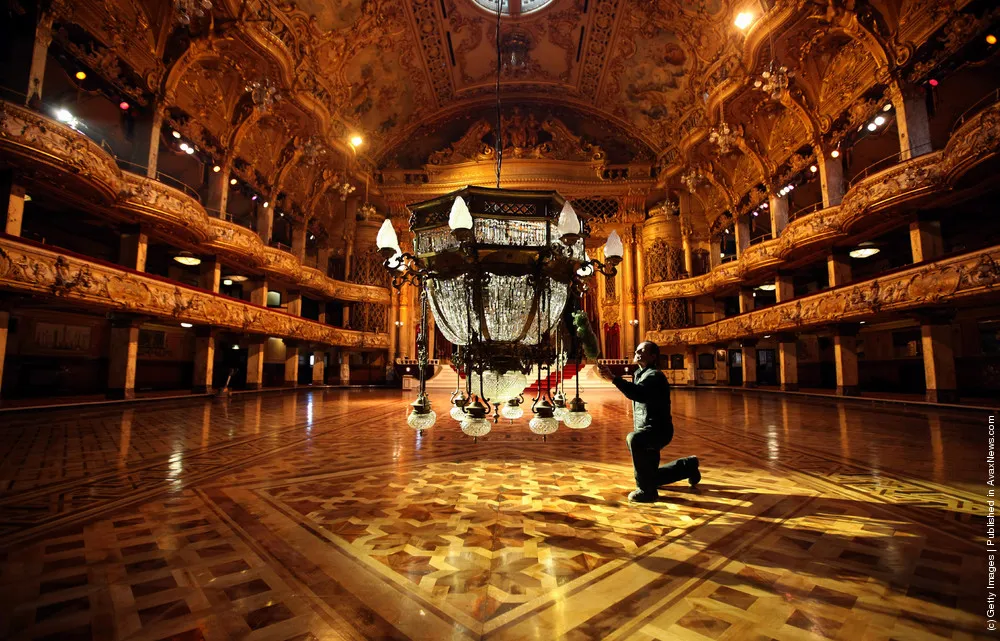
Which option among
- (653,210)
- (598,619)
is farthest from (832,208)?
(598,619)

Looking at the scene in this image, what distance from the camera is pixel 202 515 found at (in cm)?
231

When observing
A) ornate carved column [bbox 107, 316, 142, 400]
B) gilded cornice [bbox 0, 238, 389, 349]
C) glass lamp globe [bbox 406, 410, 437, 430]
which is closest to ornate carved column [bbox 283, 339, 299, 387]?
gilded cornice [bbox 0, 238, 389, 349]

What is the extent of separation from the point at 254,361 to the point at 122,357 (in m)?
4.78

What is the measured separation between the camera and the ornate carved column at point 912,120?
32.1 ft

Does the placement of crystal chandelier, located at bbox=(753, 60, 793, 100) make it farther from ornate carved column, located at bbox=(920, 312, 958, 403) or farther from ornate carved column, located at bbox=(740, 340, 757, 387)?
ornate carved column, located at bbox=(740, 340, 757, 387)

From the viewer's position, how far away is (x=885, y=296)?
972 cm

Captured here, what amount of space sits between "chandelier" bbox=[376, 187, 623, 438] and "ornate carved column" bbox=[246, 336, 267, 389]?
15030 millimetres

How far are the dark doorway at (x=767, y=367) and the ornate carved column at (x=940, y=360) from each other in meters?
9.09

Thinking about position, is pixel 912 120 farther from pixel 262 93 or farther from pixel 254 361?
pixel 254 361

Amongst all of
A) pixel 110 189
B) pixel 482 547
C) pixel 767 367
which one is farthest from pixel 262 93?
pixel 767 367

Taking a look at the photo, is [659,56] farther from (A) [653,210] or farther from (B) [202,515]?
(B) [202,515]

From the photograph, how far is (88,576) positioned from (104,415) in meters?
8.38

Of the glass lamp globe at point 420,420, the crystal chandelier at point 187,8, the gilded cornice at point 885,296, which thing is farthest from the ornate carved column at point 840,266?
the crystal chandelier at point 187,8

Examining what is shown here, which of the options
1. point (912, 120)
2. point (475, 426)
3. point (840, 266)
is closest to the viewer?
point (475, 426)
